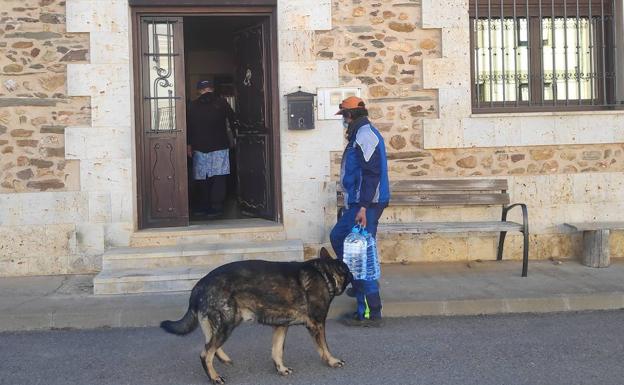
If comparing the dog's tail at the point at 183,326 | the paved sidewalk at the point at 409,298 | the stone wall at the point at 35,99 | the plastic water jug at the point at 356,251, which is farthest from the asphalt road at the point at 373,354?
the stone wall at the point at 35,99

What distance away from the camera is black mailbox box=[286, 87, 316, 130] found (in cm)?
887

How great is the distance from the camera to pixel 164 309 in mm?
7172

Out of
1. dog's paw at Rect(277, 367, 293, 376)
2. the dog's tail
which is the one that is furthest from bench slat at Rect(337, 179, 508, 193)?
the dog's tail

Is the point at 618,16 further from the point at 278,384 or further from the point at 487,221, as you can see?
the point at 278,384

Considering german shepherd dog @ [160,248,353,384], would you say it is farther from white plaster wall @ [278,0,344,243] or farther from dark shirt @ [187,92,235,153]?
dark shirt @ [187,92,235,153]

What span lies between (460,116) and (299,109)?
1.89 meters

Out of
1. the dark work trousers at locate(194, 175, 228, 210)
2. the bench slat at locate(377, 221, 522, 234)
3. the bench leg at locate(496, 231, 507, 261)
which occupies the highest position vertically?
the dark work trousers at locate(194, 175, 228, 210)

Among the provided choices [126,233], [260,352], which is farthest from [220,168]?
[260,352]

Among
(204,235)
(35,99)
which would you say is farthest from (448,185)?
(35,99)

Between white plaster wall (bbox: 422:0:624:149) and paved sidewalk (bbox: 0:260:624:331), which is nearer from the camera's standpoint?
paved sidewalk (bbox: 0:260:624:331)

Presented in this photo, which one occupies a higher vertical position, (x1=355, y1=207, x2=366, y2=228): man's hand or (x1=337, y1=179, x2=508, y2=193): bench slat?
(x1=337, y1=179, x2=508, y2=193): bench slat

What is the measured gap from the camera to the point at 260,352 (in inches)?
239

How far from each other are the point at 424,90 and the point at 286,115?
1.65 m

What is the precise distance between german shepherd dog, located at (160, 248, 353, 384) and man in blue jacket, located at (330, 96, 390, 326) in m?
1.16
